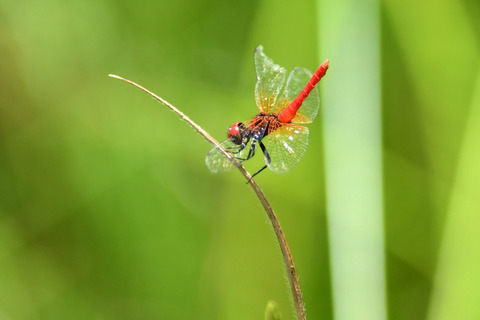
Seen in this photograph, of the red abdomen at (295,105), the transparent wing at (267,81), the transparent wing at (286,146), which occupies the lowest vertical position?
the transparent wing at (286,146)

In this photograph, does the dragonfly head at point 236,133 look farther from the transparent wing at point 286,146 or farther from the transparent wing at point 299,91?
the transparent wing at point 299,91

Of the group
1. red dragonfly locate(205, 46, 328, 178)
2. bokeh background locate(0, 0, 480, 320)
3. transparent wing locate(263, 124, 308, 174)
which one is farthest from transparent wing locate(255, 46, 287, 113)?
bokeh background locate(0, 0, 480, 320)

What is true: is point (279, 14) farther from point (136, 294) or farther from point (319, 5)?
point (136, 294)

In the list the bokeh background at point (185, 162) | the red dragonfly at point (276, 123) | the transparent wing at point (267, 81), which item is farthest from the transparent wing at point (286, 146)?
the bokeh background at point (185, 162)

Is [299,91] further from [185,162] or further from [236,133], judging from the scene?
[185,162]

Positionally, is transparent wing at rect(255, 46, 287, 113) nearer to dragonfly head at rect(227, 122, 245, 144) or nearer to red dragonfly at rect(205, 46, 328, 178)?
red dragonfly at rect(205, 46, 328, 178)

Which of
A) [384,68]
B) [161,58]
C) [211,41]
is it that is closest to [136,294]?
[161,58]

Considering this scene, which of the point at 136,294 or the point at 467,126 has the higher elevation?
the point at 467,126

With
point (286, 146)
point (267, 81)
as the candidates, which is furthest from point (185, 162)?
point (286, 146)
